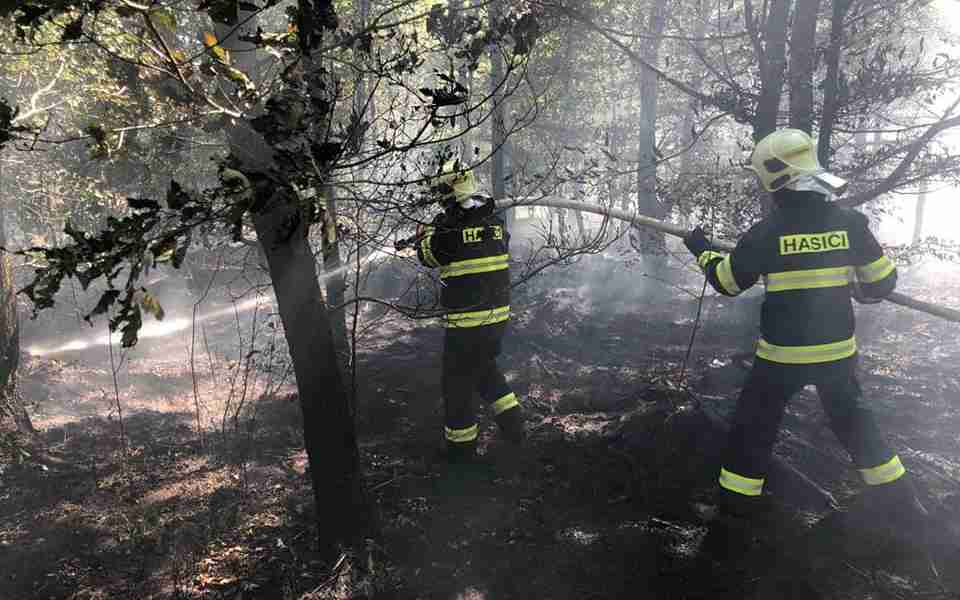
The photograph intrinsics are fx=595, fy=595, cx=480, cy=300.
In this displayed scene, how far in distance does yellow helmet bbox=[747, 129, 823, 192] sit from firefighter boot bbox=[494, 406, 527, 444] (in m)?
2.84

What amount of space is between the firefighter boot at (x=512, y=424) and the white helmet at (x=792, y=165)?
284 cm

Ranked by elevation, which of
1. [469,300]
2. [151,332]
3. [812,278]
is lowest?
[151,332]

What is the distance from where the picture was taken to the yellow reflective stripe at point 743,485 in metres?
3.95

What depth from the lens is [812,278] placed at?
379 centimetres

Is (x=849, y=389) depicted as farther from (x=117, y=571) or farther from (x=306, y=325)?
(x=117, y=571)

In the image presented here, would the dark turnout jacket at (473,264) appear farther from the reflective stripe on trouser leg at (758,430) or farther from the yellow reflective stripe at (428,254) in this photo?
the reflective stripe on trouser leg at (758,430)

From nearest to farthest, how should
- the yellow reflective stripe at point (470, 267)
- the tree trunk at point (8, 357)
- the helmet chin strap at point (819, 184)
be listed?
1. the helmet chin strap at point (819, 184)
2. the yellow reflective stripe at point (470, 267)
3. the tree trunk at point (8, 357)

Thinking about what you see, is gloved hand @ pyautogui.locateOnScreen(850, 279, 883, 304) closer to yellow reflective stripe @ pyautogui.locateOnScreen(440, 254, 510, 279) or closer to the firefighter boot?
yellow reflective stripe @ pyautogui.locateOnScreen(440, 254, 510, 279)

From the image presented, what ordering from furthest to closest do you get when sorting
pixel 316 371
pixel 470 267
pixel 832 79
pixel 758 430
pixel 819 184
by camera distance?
1. pixel 832 79
2. pixel 470 267
3. pixel 758 430
4. pixel 819 184
5. pixel 316 371

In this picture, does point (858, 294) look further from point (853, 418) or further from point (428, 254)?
point (428, 254)

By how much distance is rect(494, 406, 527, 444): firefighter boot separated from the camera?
5477mm

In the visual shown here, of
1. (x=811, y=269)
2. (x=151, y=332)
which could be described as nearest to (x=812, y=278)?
(x=811, y=269)

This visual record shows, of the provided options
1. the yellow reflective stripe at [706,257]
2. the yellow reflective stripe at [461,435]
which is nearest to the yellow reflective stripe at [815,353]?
the yellow reflective stripe at [706,257]

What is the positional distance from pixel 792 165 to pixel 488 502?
10.6 ft
